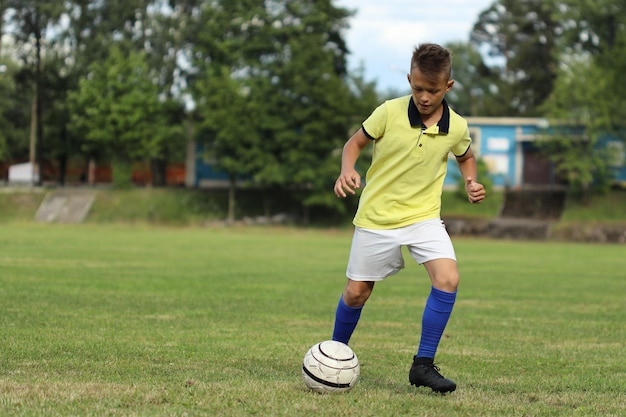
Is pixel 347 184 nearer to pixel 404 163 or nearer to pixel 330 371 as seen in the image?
pixel 404 163

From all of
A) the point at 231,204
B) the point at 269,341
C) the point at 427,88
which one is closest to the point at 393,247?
the point at 427,88

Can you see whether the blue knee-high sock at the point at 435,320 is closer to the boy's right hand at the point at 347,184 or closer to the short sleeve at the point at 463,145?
the boy's right hand at the point at 347,184

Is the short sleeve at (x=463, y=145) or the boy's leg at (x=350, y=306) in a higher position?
the short sleeve at (x=463, y=145)

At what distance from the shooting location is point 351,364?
6.95m

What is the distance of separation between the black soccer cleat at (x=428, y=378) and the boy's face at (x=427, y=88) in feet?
6.11

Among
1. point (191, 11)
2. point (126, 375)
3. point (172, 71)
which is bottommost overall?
point (126, 375)

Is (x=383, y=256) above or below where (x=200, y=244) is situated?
above

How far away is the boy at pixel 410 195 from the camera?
715 centimetres

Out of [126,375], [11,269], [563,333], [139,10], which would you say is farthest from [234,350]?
[139,10]

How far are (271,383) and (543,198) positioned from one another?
60347mm

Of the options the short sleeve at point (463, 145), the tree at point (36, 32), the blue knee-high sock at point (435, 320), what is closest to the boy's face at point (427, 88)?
the short sleeve at point (463, 145)

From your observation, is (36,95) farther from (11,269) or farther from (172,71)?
(11,269)

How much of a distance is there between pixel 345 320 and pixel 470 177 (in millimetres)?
1504

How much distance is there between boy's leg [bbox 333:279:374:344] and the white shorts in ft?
0.35
